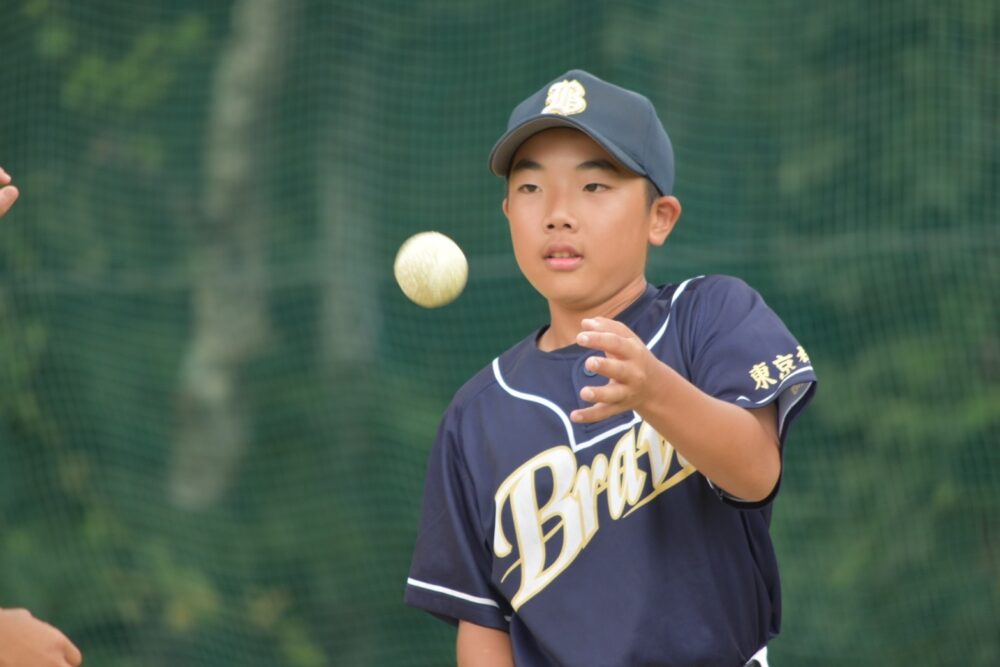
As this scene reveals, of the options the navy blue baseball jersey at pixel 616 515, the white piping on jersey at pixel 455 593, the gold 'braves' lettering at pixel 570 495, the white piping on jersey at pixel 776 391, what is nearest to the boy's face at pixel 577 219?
the navy blue baseball jersey at pixel 616 515

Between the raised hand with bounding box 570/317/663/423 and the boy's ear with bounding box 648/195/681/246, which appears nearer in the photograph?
the raised hand with bounding box 570/317/663/423

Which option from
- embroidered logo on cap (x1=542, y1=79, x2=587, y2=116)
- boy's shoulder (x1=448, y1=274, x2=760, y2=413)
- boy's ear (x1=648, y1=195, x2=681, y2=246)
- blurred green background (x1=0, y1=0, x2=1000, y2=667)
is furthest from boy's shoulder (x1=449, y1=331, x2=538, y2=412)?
blurred green background (x1=0, y1=0, x2=1000, y2=667)

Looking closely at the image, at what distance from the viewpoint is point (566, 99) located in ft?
10.2

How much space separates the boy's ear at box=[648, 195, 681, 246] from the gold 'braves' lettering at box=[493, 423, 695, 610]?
16.5 inches

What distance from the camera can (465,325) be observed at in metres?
6.09

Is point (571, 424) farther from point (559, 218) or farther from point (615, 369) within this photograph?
point (615, 369)

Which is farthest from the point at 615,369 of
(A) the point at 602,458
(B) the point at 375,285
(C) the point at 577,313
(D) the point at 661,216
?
(B) the point at 375,285

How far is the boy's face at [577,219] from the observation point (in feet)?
9.94

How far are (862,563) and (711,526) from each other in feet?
9.49

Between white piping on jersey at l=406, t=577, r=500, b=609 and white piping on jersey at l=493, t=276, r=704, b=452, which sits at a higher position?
white piping on jersey at l=493, t=276, r=704, b=452

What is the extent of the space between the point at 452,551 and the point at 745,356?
0.76 m

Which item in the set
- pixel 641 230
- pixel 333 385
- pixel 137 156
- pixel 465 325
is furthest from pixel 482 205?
pixel 641 230

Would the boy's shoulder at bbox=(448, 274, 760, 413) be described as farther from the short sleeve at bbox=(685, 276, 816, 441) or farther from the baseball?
the baseball

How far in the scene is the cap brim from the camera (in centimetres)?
301
